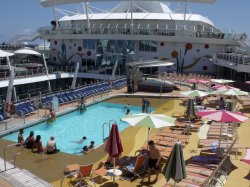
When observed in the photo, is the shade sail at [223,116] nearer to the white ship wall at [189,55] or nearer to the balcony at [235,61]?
the balcony at [235,61]

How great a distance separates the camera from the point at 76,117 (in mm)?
17734

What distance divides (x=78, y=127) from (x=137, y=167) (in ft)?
25.0

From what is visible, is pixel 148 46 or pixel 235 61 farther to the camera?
pixel 148 46

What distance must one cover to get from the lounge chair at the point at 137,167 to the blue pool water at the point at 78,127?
3715 mm

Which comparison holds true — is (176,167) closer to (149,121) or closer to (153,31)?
(149,121)

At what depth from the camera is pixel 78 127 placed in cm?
1639

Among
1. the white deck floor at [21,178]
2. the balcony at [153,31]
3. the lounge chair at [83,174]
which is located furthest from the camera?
the balcony at [153,31]

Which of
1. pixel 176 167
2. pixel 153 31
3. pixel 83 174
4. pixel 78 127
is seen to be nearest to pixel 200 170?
pixel 176 167

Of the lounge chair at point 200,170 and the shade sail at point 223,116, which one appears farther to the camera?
the shade sail at point 223,116

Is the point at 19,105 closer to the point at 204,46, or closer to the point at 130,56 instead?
the point at 130,56

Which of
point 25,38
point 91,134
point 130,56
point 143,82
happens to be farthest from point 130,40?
point 25,38

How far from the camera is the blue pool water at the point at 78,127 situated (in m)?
13.9

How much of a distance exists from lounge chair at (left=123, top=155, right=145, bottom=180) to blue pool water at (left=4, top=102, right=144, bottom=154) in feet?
12.2

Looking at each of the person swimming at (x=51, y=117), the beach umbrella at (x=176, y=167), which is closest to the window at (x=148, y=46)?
the person swimming at (x=51, y=117)
